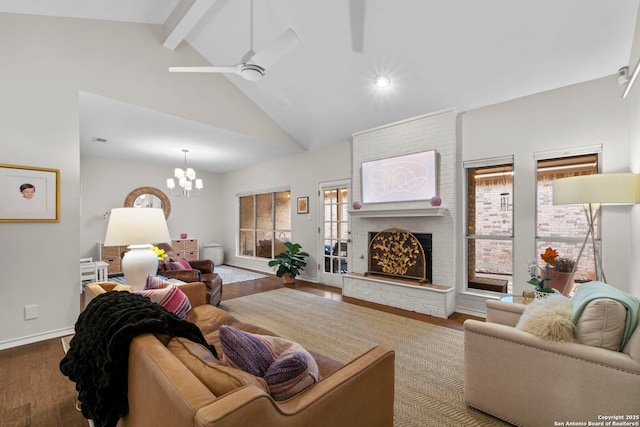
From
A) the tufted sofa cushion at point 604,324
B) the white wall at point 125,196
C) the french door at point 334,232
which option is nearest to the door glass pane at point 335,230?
the french door at point 334,232

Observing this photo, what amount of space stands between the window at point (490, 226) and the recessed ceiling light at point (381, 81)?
149cm

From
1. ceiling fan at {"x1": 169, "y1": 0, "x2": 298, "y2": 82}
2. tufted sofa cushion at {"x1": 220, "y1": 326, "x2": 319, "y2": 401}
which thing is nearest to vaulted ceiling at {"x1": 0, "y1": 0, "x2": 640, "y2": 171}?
ceiling fan at {"x1": 169, "y1": 0, "x2": 298, "y2": 82}

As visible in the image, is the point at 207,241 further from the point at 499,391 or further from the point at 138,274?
the point at 499,391

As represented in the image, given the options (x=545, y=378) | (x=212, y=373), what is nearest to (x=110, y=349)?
(x=212, y=373)

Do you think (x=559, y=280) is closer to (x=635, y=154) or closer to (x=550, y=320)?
(x=635, y=154)

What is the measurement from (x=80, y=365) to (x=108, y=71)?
3467mm

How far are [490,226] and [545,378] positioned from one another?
240 centimetres

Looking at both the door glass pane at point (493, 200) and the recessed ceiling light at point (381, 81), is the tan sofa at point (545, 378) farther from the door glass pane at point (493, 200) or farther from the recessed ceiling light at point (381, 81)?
the recessed ceiling light at point (381, 81)

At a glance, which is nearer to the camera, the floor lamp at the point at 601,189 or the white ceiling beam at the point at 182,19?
the floor lamp at the point at 601,189

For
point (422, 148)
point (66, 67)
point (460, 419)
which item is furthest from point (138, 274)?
point (422, 148)

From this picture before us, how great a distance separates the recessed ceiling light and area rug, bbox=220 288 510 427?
2991mm

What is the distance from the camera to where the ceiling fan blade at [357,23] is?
2.96 meters

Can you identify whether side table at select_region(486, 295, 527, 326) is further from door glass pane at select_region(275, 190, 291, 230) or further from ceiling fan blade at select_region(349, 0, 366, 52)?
door glass pane at select_region(275, 190, 291, 230)

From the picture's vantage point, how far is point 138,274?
2.54m
